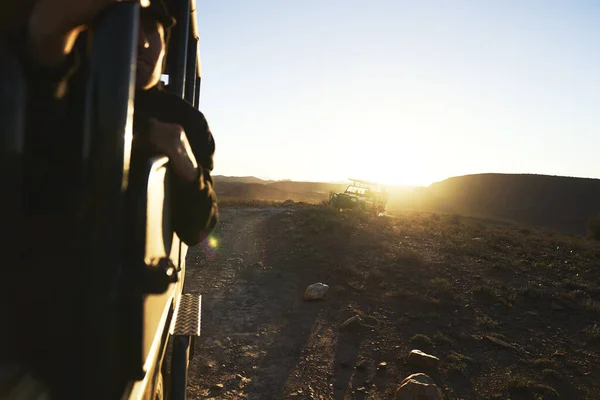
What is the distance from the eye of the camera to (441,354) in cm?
549

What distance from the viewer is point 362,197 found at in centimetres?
2122

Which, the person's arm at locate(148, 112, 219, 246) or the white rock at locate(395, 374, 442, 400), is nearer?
the person's arm at locate(148, 112, 219, 246)

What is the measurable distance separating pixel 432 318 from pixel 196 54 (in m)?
5.29

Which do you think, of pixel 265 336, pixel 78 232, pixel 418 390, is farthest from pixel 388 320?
pixel 78 232

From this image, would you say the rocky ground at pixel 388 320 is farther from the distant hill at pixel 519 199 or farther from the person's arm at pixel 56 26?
the distant hill at pixel 519 199

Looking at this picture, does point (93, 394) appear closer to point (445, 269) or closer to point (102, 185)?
point (102, 185)

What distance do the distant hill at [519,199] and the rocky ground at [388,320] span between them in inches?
1556

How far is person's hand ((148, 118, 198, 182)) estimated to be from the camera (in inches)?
48.7

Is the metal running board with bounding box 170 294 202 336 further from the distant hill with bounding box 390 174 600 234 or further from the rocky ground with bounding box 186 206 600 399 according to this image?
the distant hill with bounding box 390 174 600 234

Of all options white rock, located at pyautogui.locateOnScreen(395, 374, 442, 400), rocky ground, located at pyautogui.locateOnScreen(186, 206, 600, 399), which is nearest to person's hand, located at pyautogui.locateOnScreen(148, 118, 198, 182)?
rocky ground, located at pyautogui.locateOnScreen(186, 206, 600, 399)

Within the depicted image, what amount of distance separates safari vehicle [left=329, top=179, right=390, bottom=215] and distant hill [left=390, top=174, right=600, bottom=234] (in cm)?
2746

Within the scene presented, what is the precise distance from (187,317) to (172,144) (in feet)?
3.93

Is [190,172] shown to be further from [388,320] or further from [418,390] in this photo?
[388,320]

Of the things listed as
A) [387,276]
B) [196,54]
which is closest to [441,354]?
[387,276]
